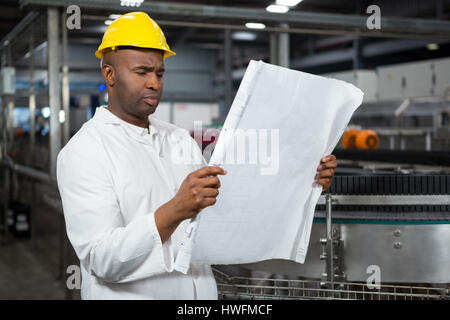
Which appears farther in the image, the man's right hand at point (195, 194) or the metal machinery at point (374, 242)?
the metal machinery at point (374, 242)

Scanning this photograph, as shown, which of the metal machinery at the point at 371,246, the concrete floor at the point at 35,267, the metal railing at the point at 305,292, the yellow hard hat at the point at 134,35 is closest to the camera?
the yellow hard hat at the point at 134,35

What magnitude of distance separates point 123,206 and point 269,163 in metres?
0.36

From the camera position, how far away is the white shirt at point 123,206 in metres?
1.05

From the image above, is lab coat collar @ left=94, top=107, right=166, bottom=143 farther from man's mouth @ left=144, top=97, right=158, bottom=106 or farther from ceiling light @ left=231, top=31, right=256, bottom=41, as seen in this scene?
ceiling light @ left=231, top=31, right=256, bottom=41

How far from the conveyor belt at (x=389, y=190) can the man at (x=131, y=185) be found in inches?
24.3

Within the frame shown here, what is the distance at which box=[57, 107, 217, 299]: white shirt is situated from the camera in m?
1.05

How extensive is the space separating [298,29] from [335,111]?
Result: 8.91 ft

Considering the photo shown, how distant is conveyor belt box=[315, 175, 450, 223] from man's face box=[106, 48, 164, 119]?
0.95m

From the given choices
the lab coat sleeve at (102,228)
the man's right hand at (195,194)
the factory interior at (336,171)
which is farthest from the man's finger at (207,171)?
the factory interior at (336,171)

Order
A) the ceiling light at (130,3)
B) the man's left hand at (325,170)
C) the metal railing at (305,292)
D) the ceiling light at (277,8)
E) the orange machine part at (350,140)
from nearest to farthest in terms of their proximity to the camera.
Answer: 1. the man's left hand at (325,170)
2. the metal railing at (305,292)
3. the ceiling light at (130,3)
4. the ceiling light at (277,8)
5. the orange machine part at (350,140)

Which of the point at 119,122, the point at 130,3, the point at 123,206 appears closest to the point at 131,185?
the point at 123,206

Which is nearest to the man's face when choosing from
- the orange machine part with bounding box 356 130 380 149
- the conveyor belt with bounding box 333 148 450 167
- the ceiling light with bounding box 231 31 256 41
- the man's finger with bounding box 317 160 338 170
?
the man's finger with bounding box 317 160 338 170

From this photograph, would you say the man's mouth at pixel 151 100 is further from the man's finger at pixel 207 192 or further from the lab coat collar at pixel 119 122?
the man's finger at pixel 207 192
